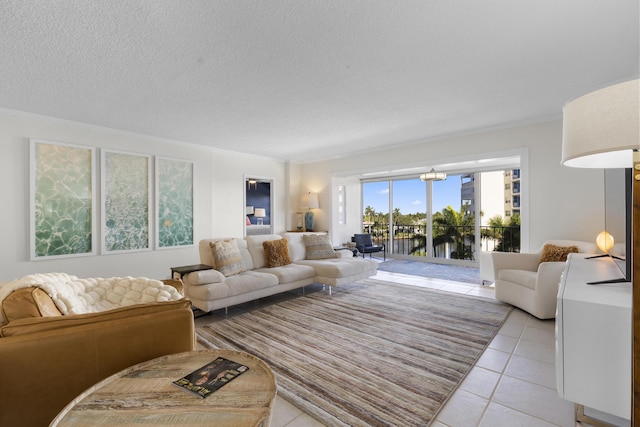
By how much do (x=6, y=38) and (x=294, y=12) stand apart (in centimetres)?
213

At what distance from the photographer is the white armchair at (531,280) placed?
3008 millimetres

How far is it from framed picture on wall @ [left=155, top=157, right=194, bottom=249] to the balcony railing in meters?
4.93

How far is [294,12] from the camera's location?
1.84m

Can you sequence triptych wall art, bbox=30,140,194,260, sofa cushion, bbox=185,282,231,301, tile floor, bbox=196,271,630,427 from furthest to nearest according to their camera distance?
triptych wall art, bbox=30,140,194,260, sofa cushion, bbox=185,282,231,301, tile floor, bbox=196,271,630,427

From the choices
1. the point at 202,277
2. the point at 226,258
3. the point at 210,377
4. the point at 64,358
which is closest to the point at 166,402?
the point at 210,377

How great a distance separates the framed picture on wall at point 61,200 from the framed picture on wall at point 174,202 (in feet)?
2.91

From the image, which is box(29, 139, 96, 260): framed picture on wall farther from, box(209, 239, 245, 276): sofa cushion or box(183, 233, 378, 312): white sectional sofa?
box(209, 239, 245, 276): sofa cushion

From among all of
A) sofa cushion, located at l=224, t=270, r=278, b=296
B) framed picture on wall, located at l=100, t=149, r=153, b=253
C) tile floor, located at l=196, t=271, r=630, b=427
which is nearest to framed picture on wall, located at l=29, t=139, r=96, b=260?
framed picture on wall, located at l=100, t=149, r=153, b=253

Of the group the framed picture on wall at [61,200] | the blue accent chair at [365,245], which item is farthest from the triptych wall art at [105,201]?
the blue accent chair at [365,245]

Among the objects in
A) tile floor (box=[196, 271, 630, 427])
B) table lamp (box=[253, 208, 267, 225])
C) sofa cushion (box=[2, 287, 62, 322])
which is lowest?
tile floor (box=[196, 271, 630, 427])

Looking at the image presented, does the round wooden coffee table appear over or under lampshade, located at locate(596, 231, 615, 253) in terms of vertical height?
under

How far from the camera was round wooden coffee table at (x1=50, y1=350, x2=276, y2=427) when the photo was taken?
97 cm

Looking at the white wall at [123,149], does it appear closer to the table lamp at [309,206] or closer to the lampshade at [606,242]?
the table lamp at [309,206]

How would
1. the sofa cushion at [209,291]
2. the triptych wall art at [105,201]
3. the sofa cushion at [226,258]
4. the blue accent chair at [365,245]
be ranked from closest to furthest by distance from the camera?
the sofa cushion at [209,291] < the sofa cushion at [226,258] < the triptych wall art at [105,201] < the blue accent chair at [365,245]
